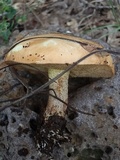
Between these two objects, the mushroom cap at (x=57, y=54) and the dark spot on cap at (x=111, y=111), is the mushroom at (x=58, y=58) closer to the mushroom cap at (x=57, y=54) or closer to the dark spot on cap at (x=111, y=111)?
the mushroom cap at (x=57, y=54)

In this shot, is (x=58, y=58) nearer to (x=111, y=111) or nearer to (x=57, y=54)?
(x=57, y=54)

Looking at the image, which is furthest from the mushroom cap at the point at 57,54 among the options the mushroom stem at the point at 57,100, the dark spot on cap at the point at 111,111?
the dark spot on cap at the point at 111,111

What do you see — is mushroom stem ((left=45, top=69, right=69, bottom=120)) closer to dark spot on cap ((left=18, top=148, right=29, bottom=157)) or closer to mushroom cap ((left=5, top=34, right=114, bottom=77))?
mushroom cap ((left=5, top=34, right=114, bottom=77))

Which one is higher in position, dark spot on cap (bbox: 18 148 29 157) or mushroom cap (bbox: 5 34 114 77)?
mushroom cap (bbox: 5 34 114 77)

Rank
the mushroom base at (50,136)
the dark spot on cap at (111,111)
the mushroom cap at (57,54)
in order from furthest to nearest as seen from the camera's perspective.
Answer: the dark spot on cap at (111,111) < the mushroom base at (50,136) < the mushroom cap at (57,54)

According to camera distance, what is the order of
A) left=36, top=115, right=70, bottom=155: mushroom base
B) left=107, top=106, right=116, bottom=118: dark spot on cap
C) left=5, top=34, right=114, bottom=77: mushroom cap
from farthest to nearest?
left=107, top=106, right=116, bottom=118: dark spot on cap, left=36, top=115, right=70, bottom=155: mushroom base, left=5, top=34, right=114, bottom=77: mushroom cap

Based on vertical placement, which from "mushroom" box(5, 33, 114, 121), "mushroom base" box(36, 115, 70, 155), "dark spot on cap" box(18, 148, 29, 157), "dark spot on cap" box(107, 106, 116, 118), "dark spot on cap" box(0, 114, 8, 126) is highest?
"mushroom" box(5, 33, 114, 121)

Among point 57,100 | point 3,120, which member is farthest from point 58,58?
point 3,120

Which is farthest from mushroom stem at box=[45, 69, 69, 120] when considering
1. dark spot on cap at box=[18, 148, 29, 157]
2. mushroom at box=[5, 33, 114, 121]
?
dark spot on cap at box=[18, 148, 29, 157]
